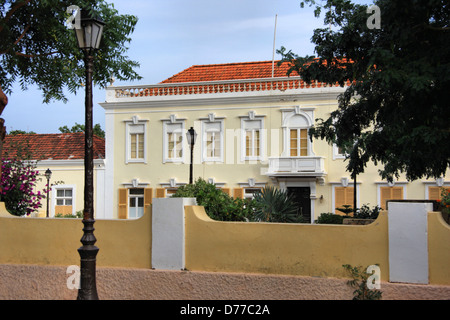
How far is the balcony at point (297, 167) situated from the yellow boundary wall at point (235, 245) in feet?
58.9

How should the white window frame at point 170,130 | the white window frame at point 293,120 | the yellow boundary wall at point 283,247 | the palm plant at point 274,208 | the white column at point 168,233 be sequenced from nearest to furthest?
the yellow boundary wall at point 283,247 → the white column at point 168,233 → the palm plant at point 274,208 → the white window frame at point 293,120 → the white window frame at point 170,130

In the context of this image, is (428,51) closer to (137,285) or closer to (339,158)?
(137,285)

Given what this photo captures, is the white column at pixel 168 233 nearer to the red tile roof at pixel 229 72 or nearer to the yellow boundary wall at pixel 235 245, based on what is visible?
the yellow boundary wall at pixel 235 245

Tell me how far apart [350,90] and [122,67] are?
6441 mm

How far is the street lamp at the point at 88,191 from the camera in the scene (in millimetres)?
7988

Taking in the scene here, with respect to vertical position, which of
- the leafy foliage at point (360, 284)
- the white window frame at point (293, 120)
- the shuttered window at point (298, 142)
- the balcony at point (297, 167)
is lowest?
the leafy foliage at point (360, 284)

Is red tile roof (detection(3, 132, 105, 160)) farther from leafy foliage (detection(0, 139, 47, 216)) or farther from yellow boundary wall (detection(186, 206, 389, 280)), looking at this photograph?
yellow boundary wall (detection(186, 206, 389, 280))

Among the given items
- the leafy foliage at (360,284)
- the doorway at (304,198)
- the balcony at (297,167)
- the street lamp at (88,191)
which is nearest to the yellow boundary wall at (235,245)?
the leafy foliage at (360,284)

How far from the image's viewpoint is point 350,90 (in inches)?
628

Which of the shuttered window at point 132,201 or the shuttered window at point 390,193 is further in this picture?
the shuttered window at point 132,201

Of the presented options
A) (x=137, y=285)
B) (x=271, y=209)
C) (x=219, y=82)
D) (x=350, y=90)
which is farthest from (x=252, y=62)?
(x=137, y=285)

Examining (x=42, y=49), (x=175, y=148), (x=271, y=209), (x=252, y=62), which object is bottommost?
(x=271, y=209)

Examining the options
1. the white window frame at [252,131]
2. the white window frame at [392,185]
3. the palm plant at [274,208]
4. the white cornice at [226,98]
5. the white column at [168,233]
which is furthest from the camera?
the white window frame at [252,131]
